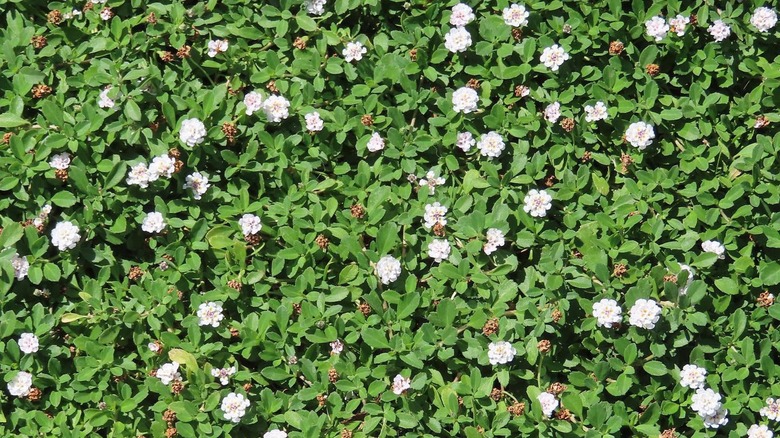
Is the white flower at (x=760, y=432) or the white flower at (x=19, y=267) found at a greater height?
the white flower at (x=19, y=267)

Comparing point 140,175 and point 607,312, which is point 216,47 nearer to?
point 140,175

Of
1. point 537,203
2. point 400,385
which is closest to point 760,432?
point 537,203

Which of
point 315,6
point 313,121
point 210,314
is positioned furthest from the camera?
point 315,6

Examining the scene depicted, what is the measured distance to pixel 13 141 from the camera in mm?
3227

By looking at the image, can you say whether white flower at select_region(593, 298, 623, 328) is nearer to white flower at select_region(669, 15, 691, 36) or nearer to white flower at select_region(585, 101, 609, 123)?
white flower at select_region(585, 101, 609, 123)

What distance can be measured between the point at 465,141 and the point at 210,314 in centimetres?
112

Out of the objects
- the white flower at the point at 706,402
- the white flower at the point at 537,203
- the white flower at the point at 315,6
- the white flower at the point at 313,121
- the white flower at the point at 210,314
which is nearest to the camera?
the white flower at the point at 706,402

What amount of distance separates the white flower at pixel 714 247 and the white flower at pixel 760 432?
0.60 m

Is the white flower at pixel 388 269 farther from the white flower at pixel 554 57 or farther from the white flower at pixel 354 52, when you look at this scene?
the white flower at pixel 554 57

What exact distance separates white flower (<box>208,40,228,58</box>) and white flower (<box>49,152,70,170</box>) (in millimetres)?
659

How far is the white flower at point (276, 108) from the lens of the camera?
3383 mm

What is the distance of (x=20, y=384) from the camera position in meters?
3.12

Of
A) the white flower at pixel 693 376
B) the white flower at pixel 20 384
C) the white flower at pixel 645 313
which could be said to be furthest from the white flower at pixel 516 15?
the white flower at pixel 20 384

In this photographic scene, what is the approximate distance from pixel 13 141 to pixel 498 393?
1.92 metres
